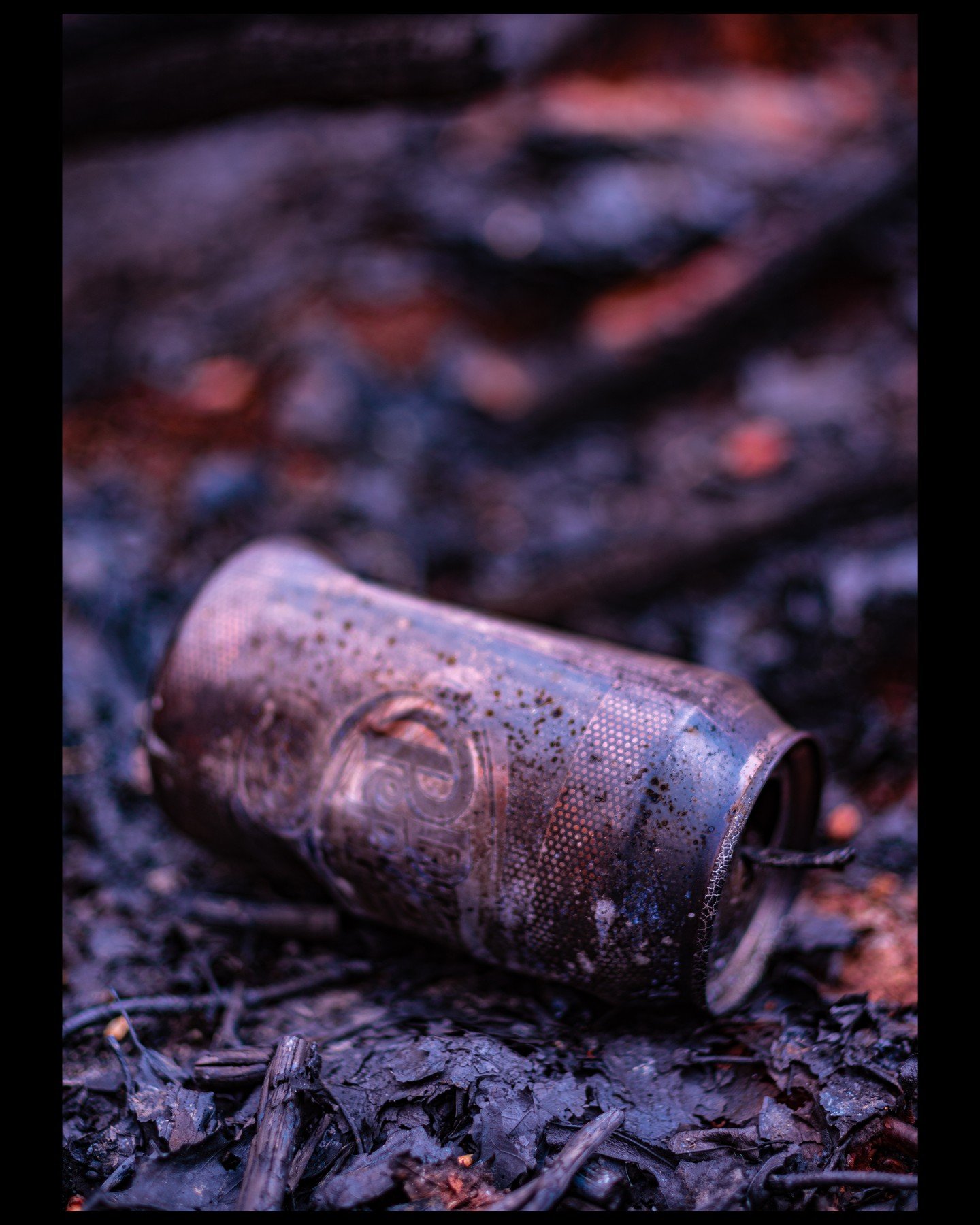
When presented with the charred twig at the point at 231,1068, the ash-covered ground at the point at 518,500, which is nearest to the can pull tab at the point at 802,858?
the ash-covered ground at the point at 518,500

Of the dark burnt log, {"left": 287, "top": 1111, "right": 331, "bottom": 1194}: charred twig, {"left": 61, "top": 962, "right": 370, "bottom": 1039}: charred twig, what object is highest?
the dark burnt log

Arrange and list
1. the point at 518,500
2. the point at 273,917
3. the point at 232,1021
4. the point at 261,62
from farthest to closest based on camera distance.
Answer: the point at 518,500 < the point at 261,62 < the point at 273,917 < the point at 232,1021

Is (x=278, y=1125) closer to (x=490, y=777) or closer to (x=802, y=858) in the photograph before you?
(x=490, y=777)

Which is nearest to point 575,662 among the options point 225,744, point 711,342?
point 225,744

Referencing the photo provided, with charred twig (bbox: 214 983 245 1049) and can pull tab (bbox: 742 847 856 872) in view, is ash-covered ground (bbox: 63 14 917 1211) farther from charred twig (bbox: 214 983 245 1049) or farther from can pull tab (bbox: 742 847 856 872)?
can pull tab (bbox: 742 847 856 872)

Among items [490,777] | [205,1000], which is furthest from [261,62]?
[205,1000]

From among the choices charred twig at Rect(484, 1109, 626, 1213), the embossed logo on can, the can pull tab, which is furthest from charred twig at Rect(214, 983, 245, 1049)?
the can pull tab

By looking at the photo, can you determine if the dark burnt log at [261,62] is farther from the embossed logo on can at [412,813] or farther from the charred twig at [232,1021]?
the charred twig at [232,1021]

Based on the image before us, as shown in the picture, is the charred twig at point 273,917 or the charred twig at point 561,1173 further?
the charred twig at point 273,917
